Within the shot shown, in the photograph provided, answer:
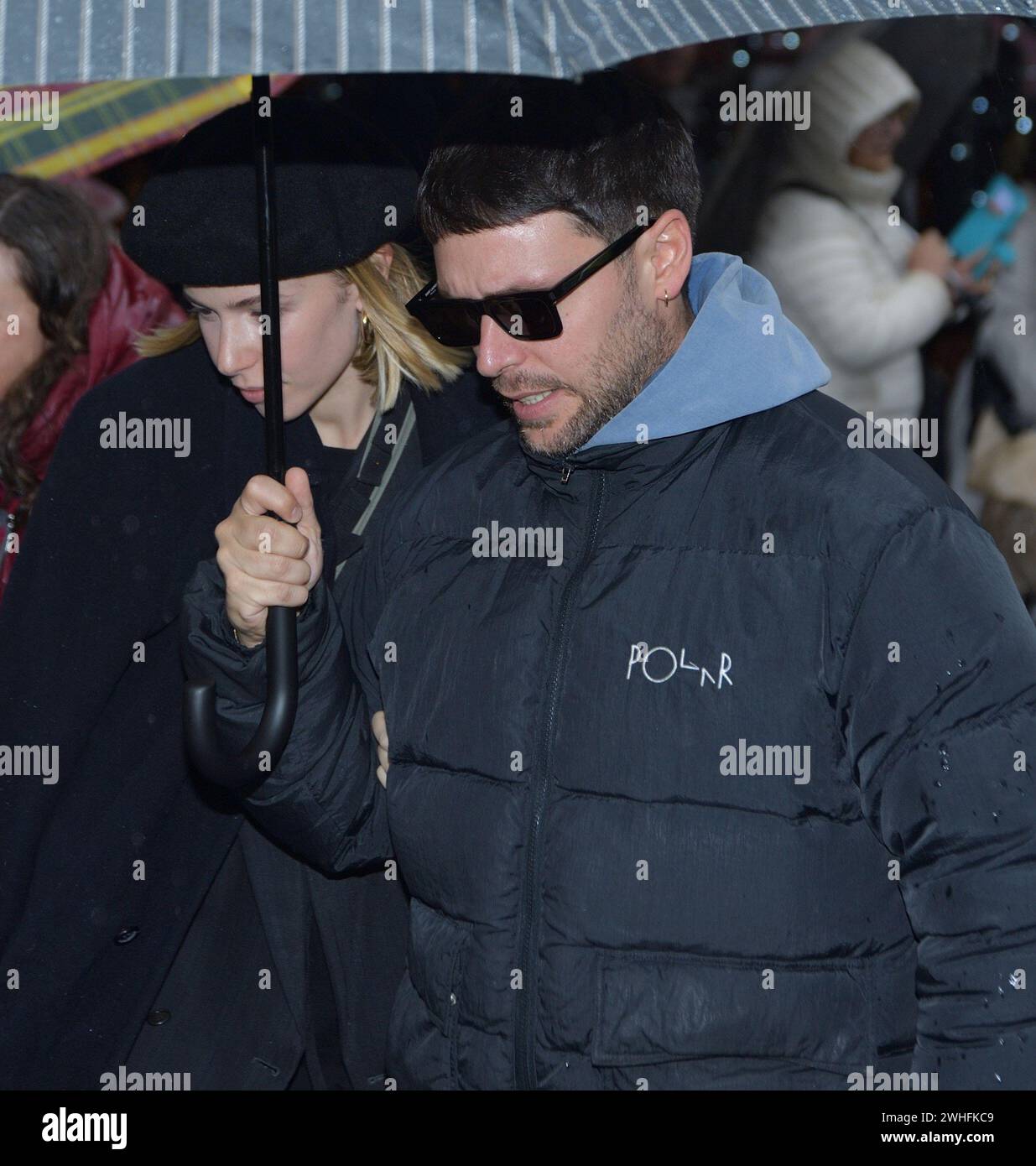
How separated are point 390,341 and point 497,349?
33.8 inches

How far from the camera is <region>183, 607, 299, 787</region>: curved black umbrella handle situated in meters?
2.60

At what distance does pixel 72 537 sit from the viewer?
10.5ft

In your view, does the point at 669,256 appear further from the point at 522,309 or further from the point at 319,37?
the point at 319,37

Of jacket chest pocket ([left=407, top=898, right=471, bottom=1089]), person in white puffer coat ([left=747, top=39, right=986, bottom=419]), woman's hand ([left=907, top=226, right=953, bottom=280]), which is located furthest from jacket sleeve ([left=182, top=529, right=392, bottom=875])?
woman's hand ([left=907, top=226, right=953, bottom=280])

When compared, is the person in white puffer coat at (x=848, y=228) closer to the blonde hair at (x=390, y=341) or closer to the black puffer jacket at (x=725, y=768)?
the blonde hair at (x=390, y=341)

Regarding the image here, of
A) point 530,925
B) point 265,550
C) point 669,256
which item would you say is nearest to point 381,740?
point 265,550

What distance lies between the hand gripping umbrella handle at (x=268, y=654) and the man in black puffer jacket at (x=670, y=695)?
98 mm

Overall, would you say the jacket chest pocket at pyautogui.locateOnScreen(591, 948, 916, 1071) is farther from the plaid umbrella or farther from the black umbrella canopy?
the plaid umbrella

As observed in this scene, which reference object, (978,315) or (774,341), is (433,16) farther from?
(978,315)

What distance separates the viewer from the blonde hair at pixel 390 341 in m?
3.30

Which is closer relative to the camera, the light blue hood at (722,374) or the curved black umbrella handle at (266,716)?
the light blue hood at (722,374)

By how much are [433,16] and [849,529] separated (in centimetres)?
84

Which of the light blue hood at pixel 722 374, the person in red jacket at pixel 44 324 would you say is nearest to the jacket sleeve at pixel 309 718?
the light blue hood at pixel 722 374
